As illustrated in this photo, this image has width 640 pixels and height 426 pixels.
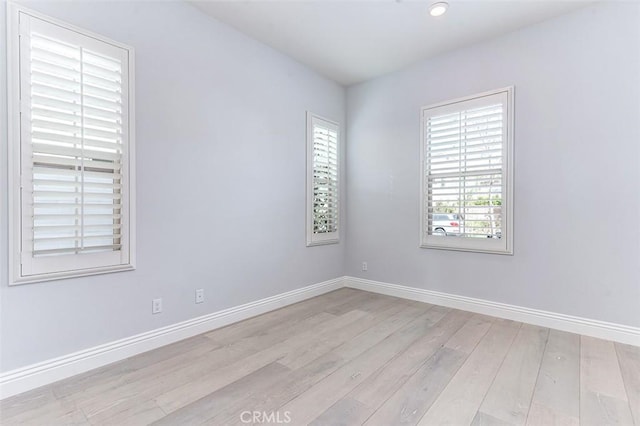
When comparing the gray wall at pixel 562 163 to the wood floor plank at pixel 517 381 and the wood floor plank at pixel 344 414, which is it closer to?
the wood floor plank at pixel 517 381

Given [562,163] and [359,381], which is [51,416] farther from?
[562,163]

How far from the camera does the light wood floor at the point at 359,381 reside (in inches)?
64.0

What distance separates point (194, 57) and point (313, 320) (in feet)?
8.68

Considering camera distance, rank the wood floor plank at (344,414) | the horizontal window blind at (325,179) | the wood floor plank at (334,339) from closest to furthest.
Answer: the wood floor plank at (344,414)
the wood floor plank at (334,339)
the horizontal window blind at (325,179)

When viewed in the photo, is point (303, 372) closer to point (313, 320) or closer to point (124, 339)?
point (313, 320)

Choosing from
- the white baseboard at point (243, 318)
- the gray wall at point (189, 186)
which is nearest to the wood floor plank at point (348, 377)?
the white baseboard at point (243, 318)

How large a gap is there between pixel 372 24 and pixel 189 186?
7.36ft

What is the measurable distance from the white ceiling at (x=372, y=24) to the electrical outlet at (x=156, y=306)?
2.49m

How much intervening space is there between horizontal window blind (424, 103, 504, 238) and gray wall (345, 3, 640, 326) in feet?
0.58

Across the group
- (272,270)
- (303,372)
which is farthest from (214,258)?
(303,372)

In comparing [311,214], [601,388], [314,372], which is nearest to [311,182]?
[311,214]

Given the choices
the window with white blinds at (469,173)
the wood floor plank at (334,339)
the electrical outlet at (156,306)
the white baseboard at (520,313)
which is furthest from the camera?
the window with white blinds at (469,173)

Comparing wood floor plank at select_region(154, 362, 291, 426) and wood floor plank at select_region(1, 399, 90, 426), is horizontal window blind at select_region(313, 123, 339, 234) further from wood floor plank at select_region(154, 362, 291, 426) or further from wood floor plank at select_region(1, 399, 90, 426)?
wood floor plank at select_region(1, 399, 90, 426)

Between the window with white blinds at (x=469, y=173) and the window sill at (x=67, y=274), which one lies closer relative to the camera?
the window sill at (x=67, y=274)
